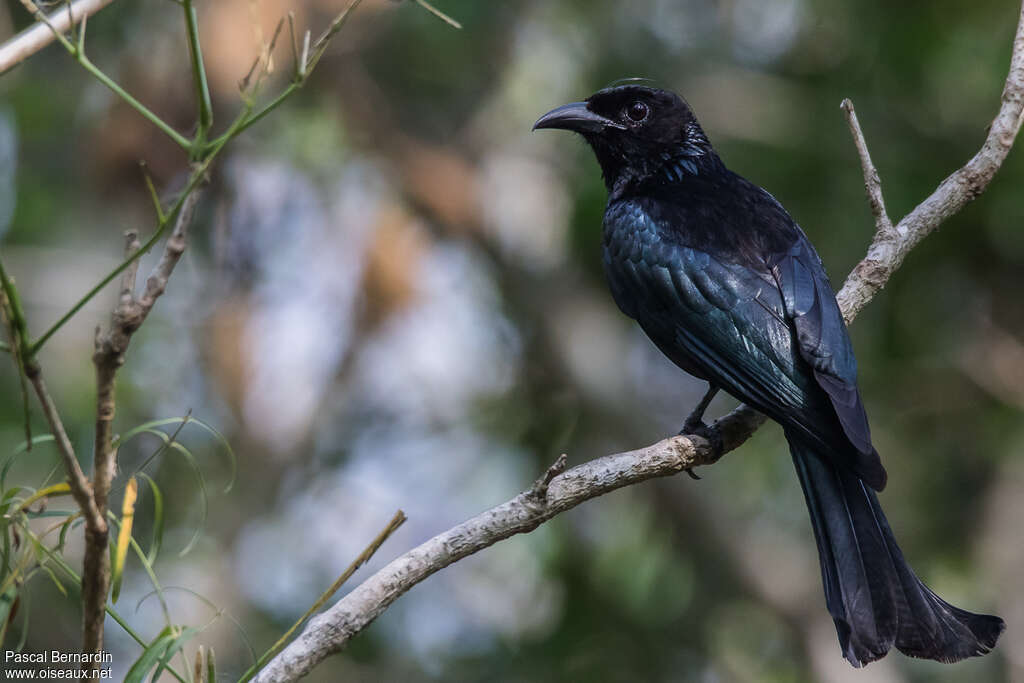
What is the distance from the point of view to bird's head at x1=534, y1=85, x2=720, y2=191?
468 centimetres

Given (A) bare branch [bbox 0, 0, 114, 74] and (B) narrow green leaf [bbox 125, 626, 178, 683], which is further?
(A) bare branch [bbox 0, 0, 114, 74]

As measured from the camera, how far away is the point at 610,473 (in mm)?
2758

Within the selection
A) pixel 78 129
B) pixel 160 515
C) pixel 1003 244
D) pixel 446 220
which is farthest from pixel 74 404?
pixel 1003 244

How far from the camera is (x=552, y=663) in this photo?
667cm

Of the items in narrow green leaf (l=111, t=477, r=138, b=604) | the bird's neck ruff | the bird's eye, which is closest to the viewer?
narrow green leaf (l=111, t=477, r=138, b=604)

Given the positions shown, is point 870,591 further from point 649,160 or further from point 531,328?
point 531,328

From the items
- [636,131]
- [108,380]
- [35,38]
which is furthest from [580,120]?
[108,380]

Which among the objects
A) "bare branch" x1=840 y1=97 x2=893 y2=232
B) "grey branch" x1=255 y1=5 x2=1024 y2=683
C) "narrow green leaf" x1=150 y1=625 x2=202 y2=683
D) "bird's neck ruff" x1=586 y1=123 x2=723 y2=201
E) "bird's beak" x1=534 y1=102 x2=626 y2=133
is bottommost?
"narrow green leaf" x1=150 y1=625 x2=202 y2=683

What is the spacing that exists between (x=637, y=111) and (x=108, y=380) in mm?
3505

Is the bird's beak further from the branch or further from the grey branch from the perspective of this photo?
the branch

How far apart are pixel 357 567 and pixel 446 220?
5.29 m

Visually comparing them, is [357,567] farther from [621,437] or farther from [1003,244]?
[1003,244]

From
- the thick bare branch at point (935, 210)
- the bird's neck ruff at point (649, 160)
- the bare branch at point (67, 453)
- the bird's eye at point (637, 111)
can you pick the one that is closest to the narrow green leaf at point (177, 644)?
the bare branch at point (67, 453)

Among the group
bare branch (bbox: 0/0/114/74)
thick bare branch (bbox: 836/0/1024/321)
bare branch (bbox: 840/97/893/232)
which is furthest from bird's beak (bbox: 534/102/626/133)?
bare branch (bbox: 0/0/114/74)
